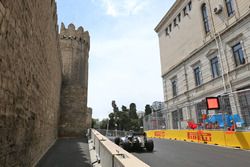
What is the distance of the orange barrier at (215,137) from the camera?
10.2 m

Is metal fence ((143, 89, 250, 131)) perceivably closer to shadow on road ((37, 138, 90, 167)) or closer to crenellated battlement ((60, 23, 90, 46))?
shadow on road ((37, 138, 90, 167))

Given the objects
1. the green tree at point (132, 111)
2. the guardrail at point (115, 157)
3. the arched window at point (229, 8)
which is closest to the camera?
the guardrail at point (115, 157)

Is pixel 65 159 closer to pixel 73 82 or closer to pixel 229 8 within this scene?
pixel 73 82

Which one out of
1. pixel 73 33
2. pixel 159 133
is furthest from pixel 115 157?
pixel 73 33

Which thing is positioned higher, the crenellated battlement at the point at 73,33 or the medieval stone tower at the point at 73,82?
the crenellated battlement at the point at 73,33

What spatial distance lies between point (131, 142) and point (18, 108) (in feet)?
22.0

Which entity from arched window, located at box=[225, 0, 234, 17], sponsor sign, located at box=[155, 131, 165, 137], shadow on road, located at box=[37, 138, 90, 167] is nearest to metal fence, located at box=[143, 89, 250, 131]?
sponsor sign, located at box=[155, 131, 165, 137]

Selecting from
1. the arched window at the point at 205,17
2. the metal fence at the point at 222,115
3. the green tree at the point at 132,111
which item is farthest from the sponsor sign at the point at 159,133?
the green tree at the point at 132,111

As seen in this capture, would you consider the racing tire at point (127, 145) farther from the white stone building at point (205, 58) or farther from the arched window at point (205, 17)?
the arched window at point (205, 17)

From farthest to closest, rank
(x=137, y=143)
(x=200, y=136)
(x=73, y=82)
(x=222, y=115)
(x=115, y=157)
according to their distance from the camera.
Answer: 1. (x=73, y=82)
2. (x=200, y=136)
3. (x=222, y=115)
4. (x=137, y=143)
5. (x=115, y=157)

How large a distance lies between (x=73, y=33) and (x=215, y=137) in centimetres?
2286

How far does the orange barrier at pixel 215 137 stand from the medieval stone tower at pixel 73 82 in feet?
39.7

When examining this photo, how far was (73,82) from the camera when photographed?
25.6 meters

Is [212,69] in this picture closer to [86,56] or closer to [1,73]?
[86,56]
